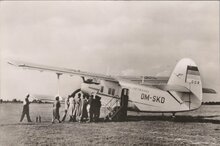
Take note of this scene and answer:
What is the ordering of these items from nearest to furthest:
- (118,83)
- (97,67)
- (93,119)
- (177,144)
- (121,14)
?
1. (177,144)
2. (121,14)
3. (97,67)
4. (93,119)
5. (118,83)

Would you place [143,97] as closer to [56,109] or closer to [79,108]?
[79,108]

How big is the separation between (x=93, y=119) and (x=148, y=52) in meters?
1.48

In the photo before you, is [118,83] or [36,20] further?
[118,83]

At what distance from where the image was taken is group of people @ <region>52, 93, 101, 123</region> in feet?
17.5

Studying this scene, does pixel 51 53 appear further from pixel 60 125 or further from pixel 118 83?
pixel 118 83

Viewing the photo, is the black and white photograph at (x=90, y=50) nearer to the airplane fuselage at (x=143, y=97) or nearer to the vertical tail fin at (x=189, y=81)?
the vertical tail fin at (x=189, y=81)

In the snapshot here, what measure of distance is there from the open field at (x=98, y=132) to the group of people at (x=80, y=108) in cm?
20

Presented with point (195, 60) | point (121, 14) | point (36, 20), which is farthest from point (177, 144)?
point (36, 20)

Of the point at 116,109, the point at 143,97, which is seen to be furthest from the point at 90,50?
the point at 143,97

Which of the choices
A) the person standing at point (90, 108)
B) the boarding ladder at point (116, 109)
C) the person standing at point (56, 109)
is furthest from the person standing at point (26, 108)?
the boarding ladder at point (116, 109)

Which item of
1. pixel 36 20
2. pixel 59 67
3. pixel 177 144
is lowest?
pixel 177 144

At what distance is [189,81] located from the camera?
19.4ft

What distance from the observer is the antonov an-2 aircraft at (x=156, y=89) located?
5.85 m

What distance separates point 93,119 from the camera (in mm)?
5633
